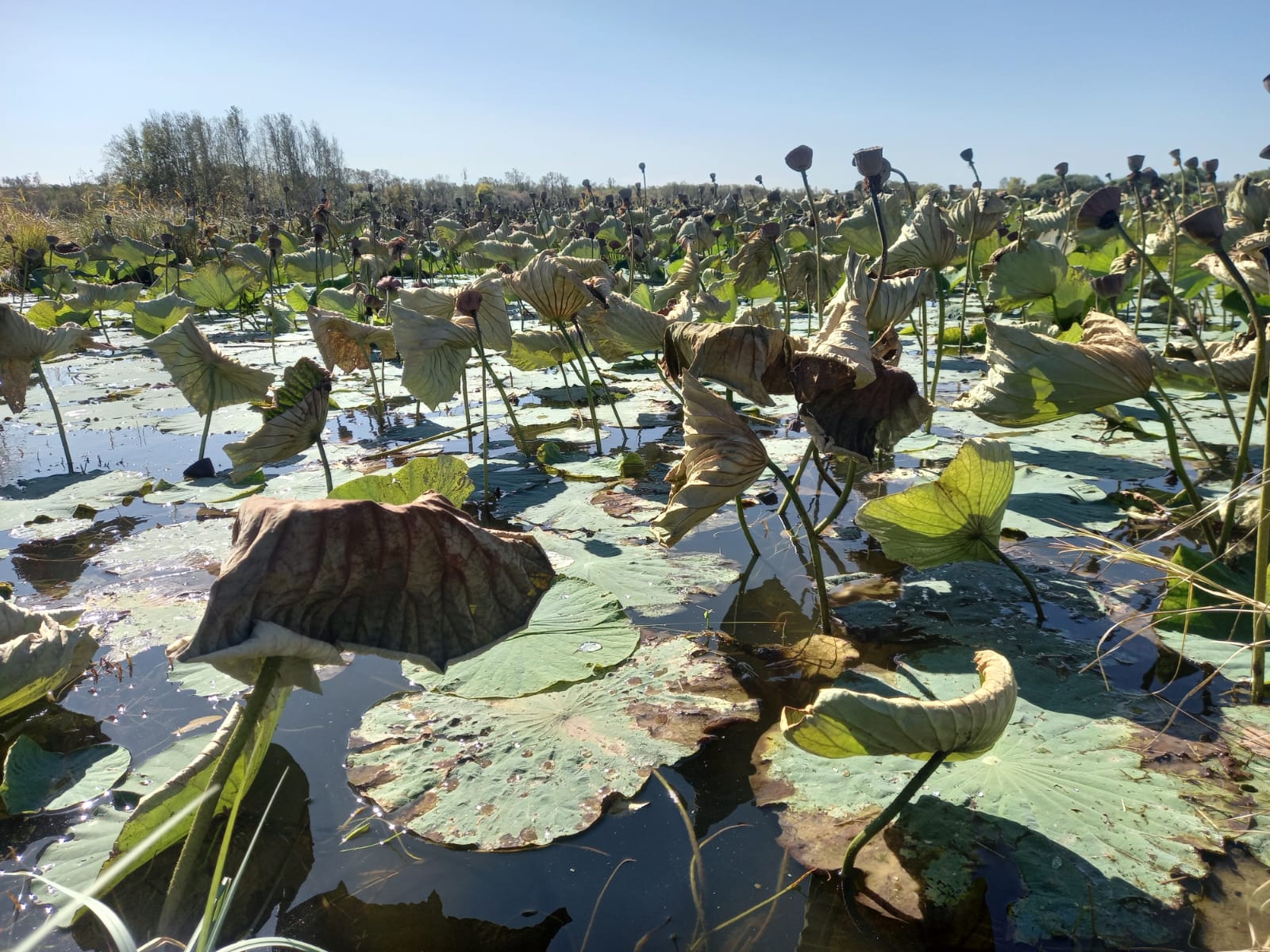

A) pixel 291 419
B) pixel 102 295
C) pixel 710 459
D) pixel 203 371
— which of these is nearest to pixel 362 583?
pixel 710 459

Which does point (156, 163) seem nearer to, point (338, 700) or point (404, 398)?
point (404, 398)

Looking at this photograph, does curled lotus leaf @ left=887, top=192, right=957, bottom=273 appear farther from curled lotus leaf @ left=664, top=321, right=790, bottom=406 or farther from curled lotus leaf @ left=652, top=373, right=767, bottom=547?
curled lotus leaf @ left=652, top=373, right=767, bottom=547

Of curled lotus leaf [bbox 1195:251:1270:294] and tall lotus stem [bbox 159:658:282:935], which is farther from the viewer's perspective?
curled lotus leaf [bbox 1195:251:1270:294]

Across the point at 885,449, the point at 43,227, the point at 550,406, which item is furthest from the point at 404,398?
the point at 43,227

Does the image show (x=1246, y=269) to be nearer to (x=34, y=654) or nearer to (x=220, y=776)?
(x=220, y=776)

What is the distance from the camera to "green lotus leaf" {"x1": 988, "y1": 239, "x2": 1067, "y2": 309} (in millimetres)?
3936

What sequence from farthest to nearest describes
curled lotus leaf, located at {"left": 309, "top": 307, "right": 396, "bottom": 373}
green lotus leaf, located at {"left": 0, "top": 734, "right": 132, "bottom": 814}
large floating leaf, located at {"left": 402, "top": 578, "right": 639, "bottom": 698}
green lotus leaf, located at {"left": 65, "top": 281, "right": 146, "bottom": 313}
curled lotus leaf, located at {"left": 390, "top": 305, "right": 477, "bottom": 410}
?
green lotus leaf, located at {"left": 65, "top": 281, "right": 146, "bottom": 313}, curled lotus leaf, located at {"left": 309, "top": 307, "right": 396, "bottom": 373}, curled lotus leaf, located at {"left": 390, "top": 305, "right": 477, "bottom": 410}, large floating leaf, located at {"left": 402, "top": 578, "right": 639, "bottom": 698}, green lotus leaf, located at {"left": 0, "top": 734, "right": 132, "bottom": 814}

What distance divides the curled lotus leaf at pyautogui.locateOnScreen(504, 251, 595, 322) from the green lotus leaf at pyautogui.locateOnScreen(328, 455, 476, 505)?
5.60 feet

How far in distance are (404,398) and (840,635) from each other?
377 centimetres

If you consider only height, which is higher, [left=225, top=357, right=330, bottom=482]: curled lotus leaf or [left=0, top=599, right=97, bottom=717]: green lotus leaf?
[left=225, top=357, right=330, bottom=482]: curled lotus leaf

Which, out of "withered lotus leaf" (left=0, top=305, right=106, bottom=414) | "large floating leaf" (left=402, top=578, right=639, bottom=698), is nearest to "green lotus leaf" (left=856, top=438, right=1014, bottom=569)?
"large floating leaf" (left=402, top=578, right=639, bottom=698)

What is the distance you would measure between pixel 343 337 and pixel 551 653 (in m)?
2.36

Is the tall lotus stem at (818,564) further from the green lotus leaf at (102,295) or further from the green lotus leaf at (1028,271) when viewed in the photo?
the green lotus leaf at (102,295)

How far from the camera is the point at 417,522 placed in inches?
40.5
